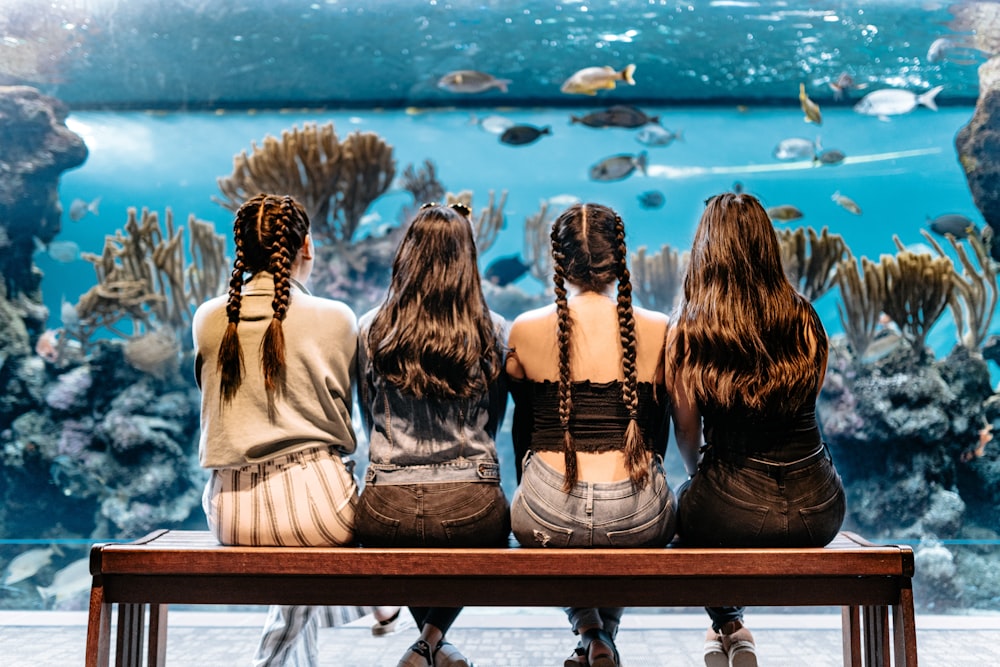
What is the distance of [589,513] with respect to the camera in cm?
265

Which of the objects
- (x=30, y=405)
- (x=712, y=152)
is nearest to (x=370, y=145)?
(x=30, y=405)

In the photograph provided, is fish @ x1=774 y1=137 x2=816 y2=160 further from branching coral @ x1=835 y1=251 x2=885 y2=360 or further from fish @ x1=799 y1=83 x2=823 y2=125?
branching coral @ x1=835 y1=251 x2=885 y2=360

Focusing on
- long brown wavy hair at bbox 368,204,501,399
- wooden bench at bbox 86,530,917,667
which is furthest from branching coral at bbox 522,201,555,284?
wooden bench at bbox 86,530,917,667

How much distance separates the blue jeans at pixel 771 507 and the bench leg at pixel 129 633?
1951mm

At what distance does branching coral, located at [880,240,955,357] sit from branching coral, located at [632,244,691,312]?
1.73 m

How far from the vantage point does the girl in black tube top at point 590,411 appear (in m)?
2.67

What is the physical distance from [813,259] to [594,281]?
180 inches

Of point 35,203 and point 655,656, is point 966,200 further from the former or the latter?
point 35,203

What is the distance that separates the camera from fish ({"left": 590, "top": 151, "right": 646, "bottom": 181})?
8438 mm

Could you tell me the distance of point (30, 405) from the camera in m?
7.04

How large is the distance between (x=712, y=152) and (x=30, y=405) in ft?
29.5

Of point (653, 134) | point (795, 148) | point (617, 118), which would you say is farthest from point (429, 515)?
point (795, 148)

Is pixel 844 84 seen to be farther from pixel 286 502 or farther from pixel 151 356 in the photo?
pixel 286 502

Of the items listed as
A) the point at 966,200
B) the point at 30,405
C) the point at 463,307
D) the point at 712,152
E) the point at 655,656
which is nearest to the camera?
the point at 463,307
